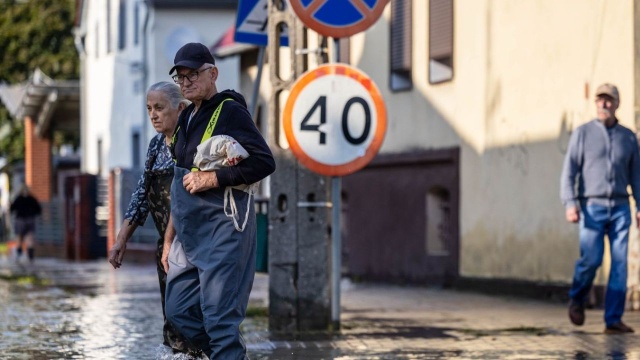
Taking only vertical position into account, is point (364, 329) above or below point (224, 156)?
below

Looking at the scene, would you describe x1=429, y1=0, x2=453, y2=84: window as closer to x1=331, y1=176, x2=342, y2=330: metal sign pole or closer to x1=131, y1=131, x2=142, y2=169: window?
x1=331, y1=176, x2=342, y2=330: metal sign pole

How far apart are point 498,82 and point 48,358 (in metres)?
8.08

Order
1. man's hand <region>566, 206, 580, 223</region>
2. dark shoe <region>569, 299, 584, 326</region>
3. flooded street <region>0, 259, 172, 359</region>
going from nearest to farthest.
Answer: flooded street <region>0, 259, 172, 359</region>, man's hand <region>566, 206, 580, 223</region>, dark shoe <region>569, 299, 584, 326</region>

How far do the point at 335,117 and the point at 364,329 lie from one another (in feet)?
5.69

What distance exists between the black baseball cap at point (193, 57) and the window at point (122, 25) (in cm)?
3196

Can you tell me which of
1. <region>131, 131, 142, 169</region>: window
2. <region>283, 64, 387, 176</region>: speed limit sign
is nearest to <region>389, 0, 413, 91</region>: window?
<region>283, 64, 387, 176</region>: speed limit sign

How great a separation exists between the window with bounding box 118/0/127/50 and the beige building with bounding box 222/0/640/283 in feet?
59.4

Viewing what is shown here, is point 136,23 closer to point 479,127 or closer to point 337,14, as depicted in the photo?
point 479,127

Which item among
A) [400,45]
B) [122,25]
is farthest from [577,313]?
[122,25]

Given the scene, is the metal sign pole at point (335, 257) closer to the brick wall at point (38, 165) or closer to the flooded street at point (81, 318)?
the flooded street at point (81, 318)

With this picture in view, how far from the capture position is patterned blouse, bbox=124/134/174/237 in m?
9.13

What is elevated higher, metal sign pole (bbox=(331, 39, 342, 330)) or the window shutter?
the window shutter

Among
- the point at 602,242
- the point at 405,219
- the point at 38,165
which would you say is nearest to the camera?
the point at 602,242

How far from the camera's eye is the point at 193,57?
25.0 ft
